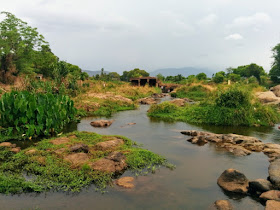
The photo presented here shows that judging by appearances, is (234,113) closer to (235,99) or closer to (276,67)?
(235,99)

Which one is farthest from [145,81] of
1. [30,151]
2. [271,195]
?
[271,195]

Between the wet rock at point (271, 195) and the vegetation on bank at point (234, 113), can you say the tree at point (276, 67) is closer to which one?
the vegetation on bank at point (234, 113)

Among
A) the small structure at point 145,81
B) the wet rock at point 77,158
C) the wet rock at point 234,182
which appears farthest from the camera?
the small structure at point 145,81

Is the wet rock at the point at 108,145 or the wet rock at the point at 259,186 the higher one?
the wet rock at the point at 108,145

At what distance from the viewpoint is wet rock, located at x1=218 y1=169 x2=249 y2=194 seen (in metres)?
5.80

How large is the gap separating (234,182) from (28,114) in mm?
7807

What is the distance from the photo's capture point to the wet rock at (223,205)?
199 inches

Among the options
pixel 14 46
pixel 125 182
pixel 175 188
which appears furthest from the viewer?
pixel 14 46

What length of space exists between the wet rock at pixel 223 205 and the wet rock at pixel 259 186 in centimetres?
104

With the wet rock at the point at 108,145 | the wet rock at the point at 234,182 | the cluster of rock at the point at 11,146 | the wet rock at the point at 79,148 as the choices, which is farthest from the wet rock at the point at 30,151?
the wet rock at the point at 234,182

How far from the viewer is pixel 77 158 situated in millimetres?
7184

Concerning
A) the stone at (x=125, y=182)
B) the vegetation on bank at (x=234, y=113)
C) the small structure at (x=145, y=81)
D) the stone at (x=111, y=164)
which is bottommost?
the stone at (x=125, y=182)

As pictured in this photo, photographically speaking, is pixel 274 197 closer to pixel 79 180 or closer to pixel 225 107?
pixel 79 180

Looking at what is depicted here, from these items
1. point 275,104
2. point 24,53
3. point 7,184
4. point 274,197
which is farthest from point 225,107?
point 24,53
